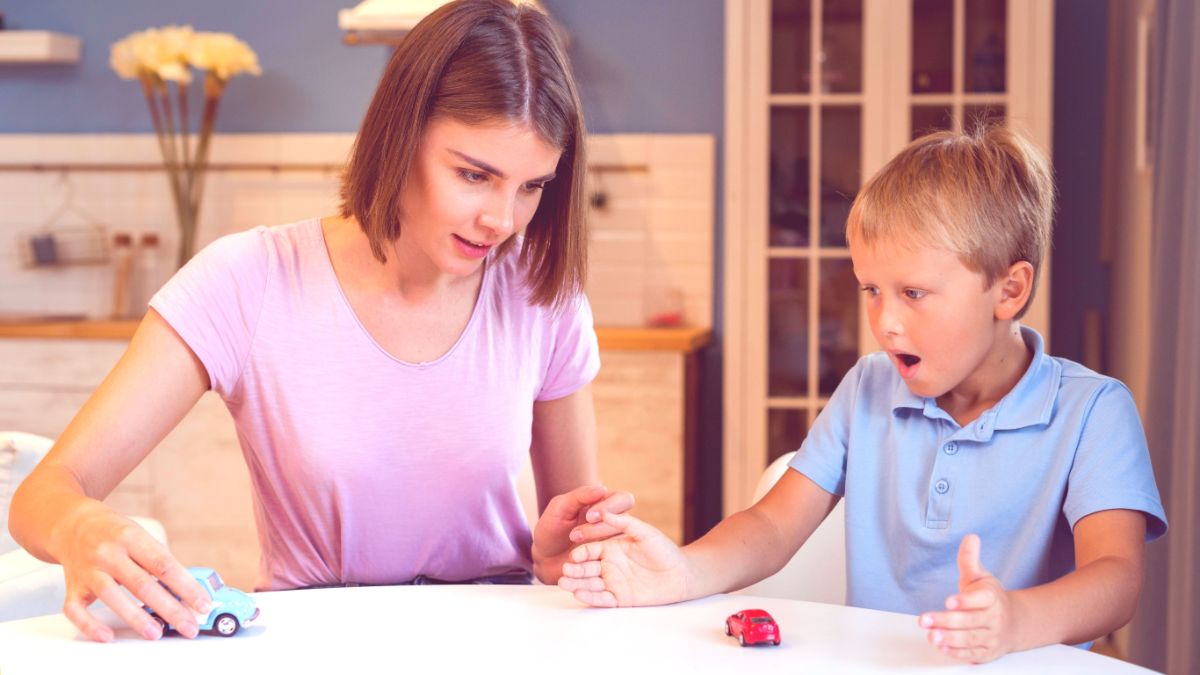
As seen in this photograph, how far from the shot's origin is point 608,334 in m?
3.55

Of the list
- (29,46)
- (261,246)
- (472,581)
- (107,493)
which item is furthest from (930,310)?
(29,46)

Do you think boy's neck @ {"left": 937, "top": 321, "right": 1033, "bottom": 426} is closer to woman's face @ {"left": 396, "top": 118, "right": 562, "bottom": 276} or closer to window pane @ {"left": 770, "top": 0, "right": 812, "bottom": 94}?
woman's face @ {"left": 396, "top": 118, "right": 562, "bottom": 276}

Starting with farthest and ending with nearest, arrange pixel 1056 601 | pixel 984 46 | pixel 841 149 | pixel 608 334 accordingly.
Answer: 1. pixel 841 149
2. pixel 984 46
3. pixel 608 334
4. pixel 1056 601

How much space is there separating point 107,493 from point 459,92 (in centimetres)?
59

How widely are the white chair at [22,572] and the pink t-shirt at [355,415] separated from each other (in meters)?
0.19

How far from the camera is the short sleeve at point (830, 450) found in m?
1.52

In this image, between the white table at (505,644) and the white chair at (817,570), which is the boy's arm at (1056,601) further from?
the white chair at (817,570)

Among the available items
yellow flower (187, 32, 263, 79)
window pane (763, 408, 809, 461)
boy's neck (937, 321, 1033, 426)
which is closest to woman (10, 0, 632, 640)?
boy's neck (937, 321, 1033, 426)

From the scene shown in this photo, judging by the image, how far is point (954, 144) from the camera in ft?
4.78

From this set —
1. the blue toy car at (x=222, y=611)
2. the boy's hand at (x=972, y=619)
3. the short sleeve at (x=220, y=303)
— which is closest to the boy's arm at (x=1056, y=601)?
the boy's hand at (x=972, y=619)

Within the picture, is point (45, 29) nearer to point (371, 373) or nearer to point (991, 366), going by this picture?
point (371, 373)

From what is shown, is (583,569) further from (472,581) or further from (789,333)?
(789,333)

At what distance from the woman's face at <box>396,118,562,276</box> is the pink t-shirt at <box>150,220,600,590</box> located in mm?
191

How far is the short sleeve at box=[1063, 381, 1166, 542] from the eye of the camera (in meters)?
1.29
